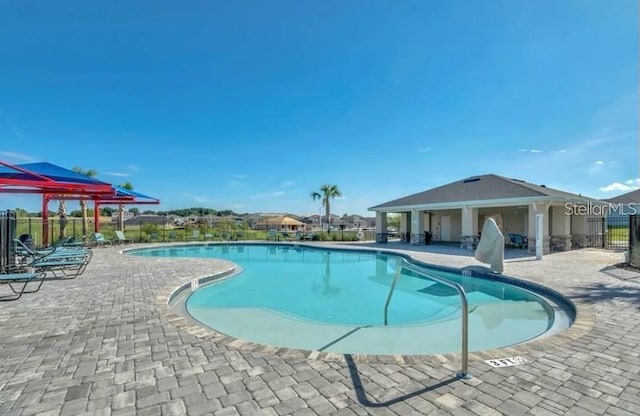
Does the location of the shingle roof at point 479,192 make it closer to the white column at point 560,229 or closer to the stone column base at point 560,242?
the white column at point 560,229

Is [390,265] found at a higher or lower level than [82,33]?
lower

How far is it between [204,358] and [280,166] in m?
25.1

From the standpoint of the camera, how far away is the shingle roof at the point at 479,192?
14.8 m

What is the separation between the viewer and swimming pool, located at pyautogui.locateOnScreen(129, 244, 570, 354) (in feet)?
16.7

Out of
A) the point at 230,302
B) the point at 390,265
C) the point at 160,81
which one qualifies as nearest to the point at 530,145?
the point at 390,265

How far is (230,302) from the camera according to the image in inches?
300

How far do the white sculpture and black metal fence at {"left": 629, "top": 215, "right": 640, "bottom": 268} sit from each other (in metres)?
3.90

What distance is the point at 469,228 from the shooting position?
53.1 ft

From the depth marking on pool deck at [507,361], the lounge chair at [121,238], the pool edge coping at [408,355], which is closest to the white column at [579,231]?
the pool edge coping at [408,355]

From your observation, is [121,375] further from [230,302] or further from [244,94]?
[244,94]

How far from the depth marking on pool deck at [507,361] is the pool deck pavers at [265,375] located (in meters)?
0.07

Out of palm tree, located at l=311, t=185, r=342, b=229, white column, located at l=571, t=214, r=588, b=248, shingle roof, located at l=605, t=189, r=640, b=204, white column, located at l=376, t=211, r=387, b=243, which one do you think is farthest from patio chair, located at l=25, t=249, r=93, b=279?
shingle roof, located at l=605, t=189, r=640, b=204

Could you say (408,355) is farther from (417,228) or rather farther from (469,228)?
(417,228)

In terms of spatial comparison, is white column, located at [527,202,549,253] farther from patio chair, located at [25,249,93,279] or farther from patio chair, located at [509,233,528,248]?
patio chair, located at [25,249,93,279]
